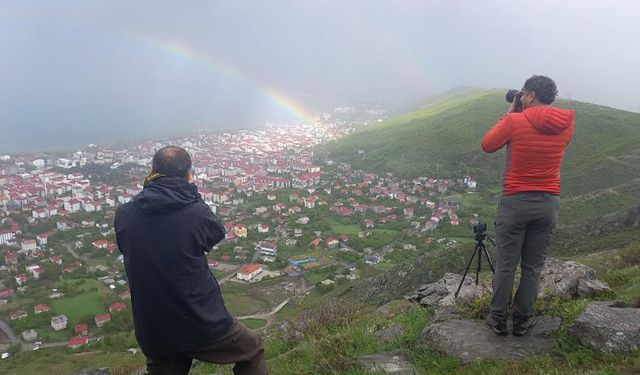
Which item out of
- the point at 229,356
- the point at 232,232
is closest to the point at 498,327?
the point at 229,356

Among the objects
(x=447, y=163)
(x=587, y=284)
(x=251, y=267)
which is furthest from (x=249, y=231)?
(x=587, y=284)

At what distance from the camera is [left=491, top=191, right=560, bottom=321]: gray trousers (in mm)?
3498

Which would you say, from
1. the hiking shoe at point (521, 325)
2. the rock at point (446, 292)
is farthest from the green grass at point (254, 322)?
the hiking shoe at point (521, 325)

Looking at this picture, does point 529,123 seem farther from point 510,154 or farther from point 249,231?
point 249,231

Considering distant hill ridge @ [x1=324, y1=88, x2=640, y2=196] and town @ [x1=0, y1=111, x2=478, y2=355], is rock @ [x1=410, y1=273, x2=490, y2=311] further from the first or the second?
distant hill ridge @ [x1=324, y1=88, x2=640, y2=196]

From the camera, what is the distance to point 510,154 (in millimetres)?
3590

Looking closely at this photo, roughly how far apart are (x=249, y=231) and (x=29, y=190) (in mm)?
37943

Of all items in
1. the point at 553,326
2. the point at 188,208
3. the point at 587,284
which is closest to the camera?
the point at 188,208

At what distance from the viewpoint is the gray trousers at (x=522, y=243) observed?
11.5 ft

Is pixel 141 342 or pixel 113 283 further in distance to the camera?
pixel 113 283

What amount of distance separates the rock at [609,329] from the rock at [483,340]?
0.27 metres

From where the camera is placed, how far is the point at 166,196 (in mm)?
2439

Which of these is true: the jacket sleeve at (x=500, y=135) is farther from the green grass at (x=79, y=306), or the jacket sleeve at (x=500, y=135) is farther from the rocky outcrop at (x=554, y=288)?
the green grass at (x=79, y=306)

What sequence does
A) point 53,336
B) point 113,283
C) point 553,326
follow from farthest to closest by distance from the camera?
1. point 113,283
2. point 53,336
3. point 553,326
